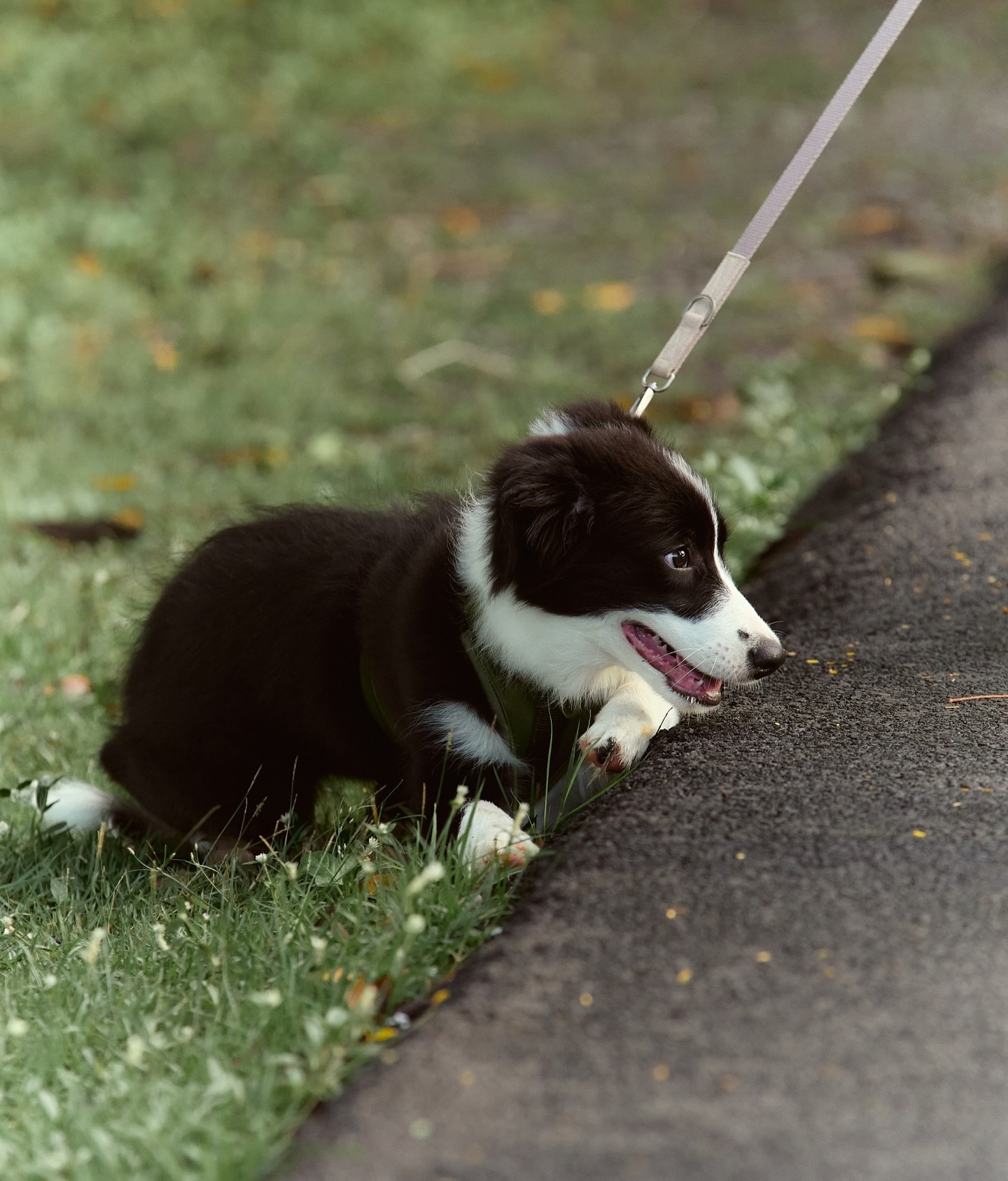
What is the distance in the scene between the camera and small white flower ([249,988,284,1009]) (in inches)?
91.7

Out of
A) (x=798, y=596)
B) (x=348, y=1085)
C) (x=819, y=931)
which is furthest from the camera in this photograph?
(x=798, y=596)

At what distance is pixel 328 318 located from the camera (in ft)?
27.3

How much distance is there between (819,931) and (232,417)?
5507 mm

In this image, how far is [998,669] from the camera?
344 cm

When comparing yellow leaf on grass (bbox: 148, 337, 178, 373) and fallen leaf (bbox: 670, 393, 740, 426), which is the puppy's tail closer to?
fallen leaf (bbox: 670, 393, 740, 426)

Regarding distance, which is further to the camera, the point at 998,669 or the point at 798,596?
the point at 798,596

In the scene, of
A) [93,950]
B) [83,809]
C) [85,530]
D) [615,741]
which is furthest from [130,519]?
[93,950]

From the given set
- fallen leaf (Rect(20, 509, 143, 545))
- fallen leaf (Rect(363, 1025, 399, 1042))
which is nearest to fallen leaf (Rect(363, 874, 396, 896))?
fallen leaf (Rect(363, 1025, 399, 1042))

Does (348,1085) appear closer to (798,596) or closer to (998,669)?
(998,669)

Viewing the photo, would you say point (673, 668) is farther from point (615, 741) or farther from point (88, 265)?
point (88, 265)

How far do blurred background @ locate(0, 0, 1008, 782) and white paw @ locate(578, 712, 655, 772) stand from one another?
1.05 m

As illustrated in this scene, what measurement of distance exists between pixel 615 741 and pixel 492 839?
0.40 meters

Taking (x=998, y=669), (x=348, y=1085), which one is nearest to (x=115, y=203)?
(x=998, y=669)

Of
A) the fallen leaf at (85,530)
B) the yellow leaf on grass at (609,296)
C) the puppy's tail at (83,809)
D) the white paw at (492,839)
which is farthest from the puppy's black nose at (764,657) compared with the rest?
the yellow leaf on grass at (609,296)
